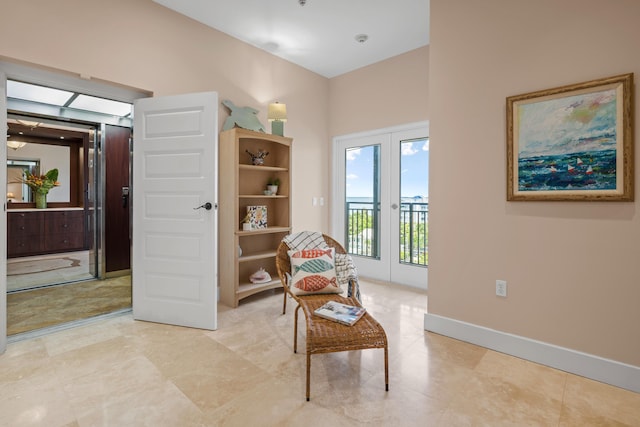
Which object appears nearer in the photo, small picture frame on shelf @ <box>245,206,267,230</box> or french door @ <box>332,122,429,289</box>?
small picture frame on shelf @ <box>245,206,267,230</box>

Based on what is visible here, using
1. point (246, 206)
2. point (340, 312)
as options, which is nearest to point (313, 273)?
point (340, 312)

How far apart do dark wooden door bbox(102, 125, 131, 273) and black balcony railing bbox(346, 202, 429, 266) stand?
322 centimetres

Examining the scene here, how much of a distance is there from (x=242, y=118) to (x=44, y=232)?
4.74m

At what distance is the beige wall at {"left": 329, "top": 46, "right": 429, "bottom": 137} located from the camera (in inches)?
149

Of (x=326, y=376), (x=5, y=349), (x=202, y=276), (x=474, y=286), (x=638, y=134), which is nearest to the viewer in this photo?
(x=638, y=134)

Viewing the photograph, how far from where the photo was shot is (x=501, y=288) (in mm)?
2318

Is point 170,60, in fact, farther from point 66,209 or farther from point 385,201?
point 66,209

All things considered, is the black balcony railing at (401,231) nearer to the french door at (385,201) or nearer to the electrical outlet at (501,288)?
the french door at (385,201)

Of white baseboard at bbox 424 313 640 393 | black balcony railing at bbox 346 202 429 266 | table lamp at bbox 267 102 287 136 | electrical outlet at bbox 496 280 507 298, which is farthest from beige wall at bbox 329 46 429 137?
white baseboard at bbox 424 313 640 393

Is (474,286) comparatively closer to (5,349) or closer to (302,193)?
(302,193)

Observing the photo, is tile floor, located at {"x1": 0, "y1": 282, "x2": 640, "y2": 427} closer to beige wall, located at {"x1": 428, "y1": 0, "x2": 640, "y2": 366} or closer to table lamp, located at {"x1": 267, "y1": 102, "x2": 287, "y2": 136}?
beige wall, located at {"x1": 428, "y1": 0, "x2": 640, "y2": 366}

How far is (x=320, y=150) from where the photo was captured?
4.64 meters

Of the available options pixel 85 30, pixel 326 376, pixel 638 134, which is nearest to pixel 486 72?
pixel 638 134

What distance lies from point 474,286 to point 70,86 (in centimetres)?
362
